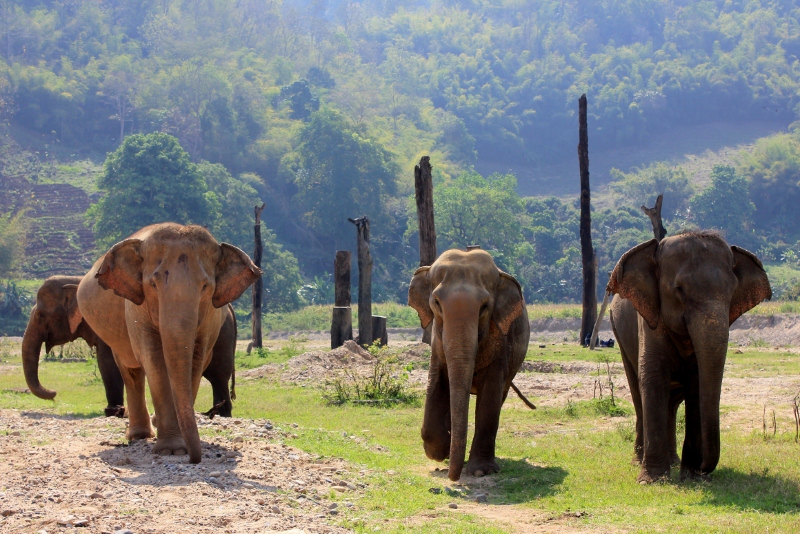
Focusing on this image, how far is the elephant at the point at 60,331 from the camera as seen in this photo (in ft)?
46.2

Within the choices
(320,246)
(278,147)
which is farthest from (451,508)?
(278,147)

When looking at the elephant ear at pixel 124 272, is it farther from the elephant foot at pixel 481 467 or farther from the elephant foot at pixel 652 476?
the elephant foot at pixel 652 476

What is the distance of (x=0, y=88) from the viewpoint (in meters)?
95.9

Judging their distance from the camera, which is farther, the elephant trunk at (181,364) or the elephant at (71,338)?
the elephant at (71,338)

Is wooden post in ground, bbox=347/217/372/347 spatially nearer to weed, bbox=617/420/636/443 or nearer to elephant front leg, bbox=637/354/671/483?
weed, bbox=617/420/636/443

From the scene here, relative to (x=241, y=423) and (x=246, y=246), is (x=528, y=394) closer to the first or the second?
(x=241, y=423)

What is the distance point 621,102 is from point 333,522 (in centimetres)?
12983

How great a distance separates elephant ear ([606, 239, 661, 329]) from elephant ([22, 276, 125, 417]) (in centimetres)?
798

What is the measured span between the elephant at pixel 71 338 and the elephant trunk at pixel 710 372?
6766 mm

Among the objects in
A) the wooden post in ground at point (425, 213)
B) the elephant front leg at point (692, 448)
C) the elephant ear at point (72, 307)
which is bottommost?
the elephant front leg at point (692, 448)

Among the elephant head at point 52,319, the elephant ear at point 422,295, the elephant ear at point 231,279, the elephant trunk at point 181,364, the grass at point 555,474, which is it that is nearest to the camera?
the grass at point 555,474

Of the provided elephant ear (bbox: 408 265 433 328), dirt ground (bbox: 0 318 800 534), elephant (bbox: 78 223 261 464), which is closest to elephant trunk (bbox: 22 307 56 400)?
dirt ground (bbox: 0 318 800 534)

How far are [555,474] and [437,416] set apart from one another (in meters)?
1.32

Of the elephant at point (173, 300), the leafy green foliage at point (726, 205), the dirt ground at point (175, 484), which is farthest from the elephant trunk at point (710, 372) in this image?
the leafy green foliage at point (726, 205)
